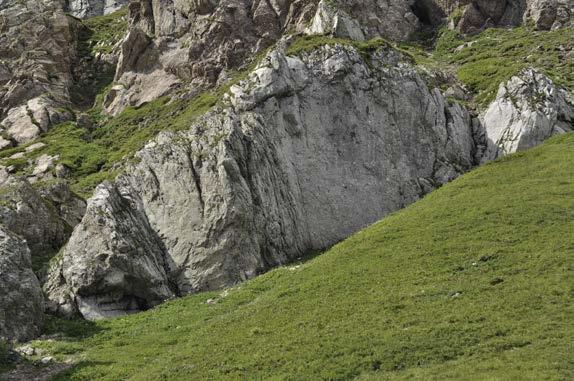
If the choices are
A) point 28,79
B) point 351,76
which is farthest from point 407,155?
point 28,79

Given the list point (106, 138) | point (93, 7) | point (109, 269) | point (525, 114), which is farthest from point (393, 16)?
point (93, 7)

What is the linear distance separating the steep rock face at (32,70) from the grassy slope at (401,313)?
61334 mm

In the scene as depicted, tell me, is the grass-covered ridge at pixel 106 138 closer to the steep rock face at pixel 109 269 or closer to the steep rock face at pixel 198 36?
the steep rock face at pixel 198 36

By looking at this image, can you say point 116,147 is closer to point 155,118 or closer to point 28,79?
point 155,118

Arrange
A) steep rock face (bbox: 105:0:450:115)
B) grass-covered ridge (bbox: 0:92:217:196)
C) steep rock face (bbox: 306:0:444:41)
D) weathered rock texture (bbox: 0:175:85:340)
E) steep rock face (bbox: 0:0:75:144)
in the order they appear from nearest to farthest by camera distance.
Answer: weathered rock texture (bbox: 0:175:85:340), grass-covered ridge (bbox: 0:92:217:196), steep rock face (bbox: 105:0:450:115), steep rock face (bbox: 0:0:75:144), steep rock face (bbox: 306:0:444:41)

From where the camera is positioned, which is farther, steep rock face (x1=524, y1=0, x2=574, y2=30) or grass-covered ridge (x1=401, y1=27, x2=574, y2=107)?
steep rock face (x1=524, y1=0, x2=574, y2=30)

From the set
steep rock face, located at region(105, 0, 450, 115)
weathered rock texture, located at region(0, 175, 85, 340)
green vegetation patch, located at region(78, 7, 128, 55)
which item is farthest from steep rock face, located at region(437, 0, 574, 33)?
weathered rock texture, located at region(0, 175, 85, 340)

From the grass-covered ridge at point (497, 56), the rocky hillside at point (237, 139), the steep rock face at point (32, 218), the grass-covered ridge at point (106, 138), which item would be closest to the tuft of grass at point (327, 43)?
the rocky hillside at point (237, 139)

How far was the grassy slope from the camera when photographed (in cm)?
2503

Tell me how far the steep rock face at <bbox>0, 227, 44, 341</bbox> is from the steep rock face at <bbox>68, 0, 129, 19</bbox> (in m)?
157

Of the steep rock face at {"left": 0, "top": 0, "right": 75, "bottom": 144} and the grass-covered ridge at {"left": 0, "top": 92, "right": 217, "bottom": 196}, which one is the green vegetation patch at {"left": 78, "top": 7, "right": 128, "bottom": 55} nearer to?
the steep rock face at {"left": 0, "top": 0, "right": 75, "bottom": 144}

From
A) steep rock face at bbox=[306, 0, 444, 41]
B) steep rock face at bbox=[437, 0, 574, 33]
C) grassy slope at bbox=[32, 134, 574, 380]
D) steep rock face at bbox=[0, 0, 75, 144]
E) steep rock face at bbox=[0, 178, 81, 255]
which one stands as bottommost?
grassy slope at bbox=[32, 134, 574, 380]

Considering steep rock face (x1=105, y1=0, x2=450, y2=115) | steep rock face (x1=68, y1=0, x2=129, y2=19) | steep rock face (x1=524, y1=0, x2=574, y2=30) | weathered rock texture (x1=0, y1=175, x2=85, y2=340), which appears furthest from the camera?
steep rock face (x1=68, y1=0, x2=129, y2=19)

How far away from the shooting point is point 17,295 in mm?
36406
